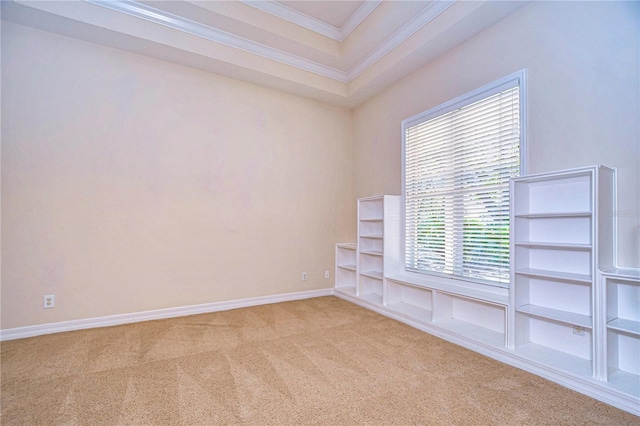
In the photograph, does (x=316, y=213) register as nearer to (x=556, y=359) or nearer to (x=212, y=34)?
Result: (x=212, y=34)

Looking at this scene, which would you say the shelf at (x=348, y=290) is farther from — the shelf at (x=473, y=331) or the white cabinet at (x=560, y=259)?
the white cabinet at (x=560, y=259)

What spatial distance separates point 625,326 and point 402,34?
11.1 ft

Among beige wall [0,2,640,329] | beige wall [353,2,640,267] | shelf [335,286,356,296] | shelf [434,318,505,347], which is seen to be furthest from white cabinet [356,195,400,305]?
beige wall [353,2,640,267]

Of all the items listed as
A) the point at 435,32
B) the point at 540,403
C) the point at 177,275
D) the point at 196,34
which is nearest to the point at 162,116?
the point at 196,34

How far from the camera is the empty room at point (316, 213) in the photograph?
79.7 inches

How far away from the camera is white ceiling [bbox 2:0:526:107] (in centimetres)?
292

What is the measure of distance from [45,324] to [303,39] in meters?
4.35

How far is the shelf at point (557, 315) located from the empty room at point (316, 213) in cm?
2

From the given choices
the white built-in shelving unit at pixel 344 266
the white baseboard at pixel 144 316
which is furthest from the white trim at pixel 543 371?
the white baseboard at pixel 144 316

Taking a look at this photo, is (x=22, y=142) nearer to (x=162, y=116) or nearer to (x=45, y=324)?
(x=162, y=116)

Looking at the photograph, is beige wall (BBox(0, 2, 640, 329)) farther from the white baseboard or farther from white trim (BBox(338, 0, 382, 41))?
white trim (BBox(338, 0, 382, 41))

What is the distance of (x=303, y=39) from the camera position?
3.75 metres

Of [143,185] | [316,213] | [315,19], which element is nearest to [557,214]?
[316,213]

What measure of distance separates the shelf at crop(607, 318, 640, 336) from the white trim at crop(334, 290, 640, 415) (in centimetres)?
38
